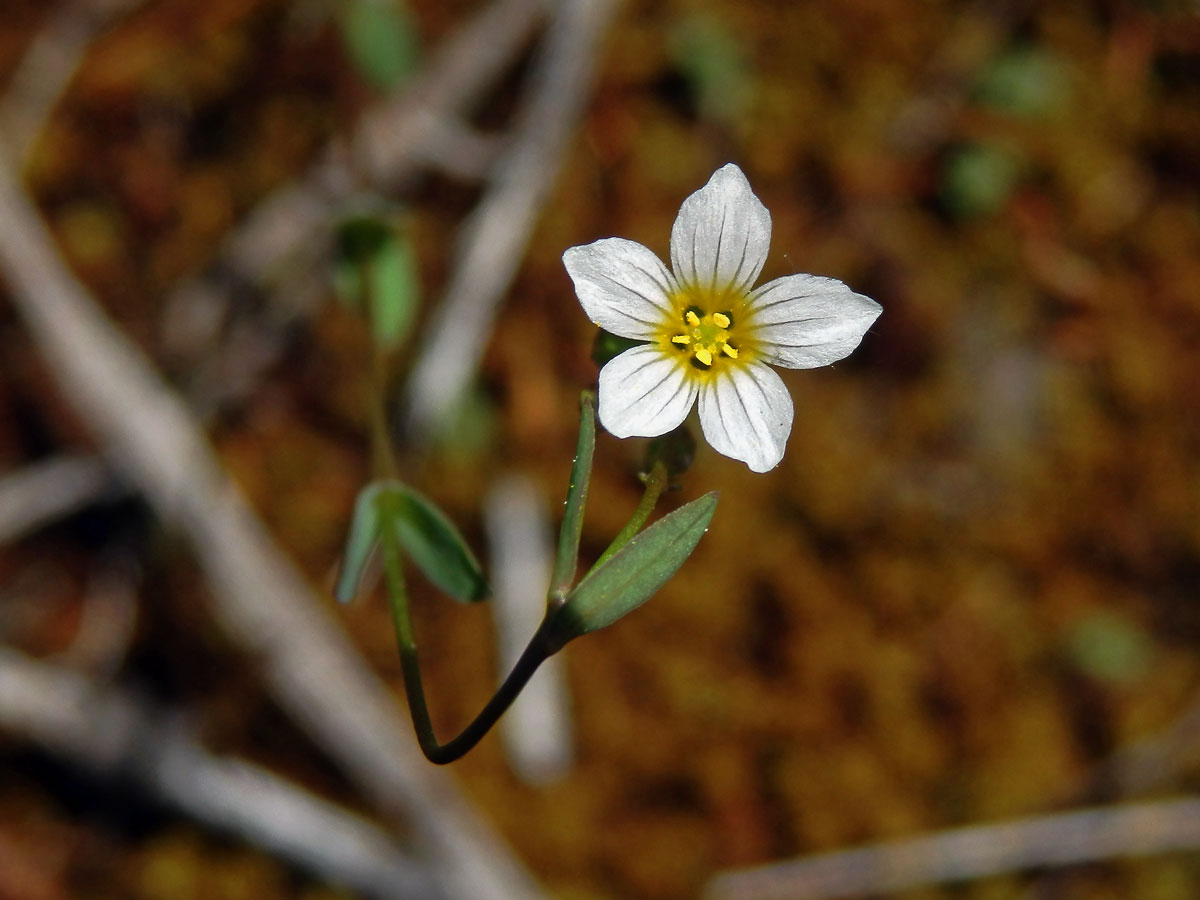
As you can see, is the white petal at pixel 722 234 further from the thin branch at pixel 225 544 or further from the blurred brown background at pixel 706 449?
the thin branch at pixel 225 544

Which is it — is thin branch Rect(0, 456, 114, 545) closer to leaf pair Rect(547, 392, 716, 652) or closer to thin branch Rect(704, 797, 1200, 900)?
leaf pair Rect(547, 392, 716, 652)

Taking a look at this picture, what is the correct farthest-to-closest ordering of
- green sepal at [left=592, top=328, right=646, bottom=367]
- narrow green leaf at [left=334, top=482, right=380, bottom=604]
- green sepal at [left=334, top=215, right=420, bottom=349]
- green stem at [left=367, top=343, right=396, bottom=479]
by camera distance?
green sepal at [left=334, top=215, right=420, bottom=349]
green stem at [left=367, top=343, right=396, bottom=479]
narrow green leaf at [left=334, top=482, right=380, bottom=604]
green sepal at [left=592, top=328, right=646, bottom=367]

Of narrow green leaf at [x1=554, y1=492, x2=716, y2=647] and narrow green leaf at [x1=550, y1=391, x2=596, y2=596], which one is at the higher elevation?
narrow green leaf at [x1=550, y1=391, x2=596, y2=596]

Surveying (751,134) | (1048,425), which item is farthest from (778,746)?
(751,134)

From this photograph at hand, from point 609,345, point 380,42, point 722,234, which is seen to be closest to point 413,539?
point 609,345

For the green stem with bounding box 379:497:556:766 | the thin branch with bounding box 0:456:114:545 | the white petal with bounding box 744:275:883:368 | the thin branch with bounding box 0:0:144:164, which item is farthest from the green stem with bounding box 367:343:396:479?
the thin branch with bounding box 0:0:144:164

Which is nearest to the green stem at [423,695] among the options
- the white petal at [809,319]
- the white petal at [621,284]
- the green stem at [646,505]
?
the green stem at [646,505]
